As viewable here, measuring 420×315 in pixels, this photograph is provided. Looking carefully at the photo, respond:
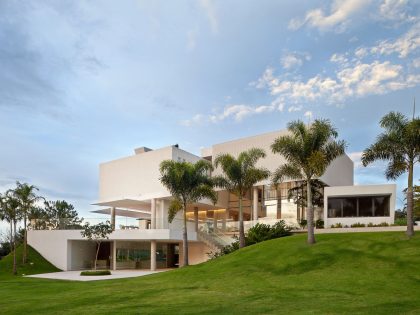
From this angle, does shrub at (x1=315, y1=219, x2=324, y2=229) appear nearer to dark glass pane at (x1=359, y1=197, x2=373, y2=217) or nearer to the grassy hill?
dark glass pane at (x1=359, y1=197, x2=373, y2=217)

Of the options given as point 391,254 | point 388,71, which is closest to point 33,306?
point 391,254

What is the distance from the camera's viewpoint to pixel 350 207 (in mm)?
37812

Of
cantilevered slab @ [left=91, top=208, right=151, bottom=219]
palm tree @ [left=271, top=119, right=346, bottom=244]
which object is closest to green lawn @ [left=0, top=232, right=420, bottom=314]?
palm tree @ [left=271, top=119, right=346, bottom=244]

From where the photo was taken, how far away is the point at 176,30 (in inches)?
942

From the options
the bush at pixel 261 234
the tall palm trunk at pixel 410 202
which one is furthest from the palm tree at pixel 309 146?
the bush at pixel 261 234

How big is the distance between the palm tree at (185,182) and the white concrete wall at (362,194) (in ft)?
33.9

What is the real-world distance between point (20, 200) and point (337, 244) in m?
28.0

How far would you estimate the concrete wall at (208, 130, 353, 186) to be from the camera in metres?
43.8

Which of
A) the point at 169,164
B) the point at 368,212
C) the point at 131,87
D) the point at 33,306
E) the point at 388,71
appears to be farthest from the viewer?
the point at 368,212

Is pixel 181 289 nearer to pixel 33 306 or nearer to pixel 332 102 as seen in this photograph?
pixel 33 306

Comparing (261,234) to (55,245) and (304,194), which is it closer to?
(304,194)

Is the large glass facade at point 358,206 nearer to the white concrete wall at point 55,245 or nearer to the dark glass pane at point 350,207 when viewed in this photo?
the dark glass pane at point 350,207

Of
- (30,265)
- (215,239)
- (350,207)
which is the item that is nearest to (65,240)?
(30,265)

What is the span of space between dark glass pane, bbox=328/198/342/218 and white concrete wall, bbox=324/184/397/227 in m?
0.37
